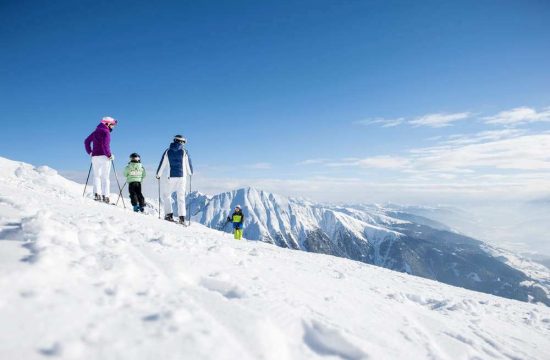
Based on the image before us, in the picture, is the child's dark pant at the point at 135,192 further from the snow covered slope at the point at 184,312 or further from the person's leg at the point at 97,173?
the snow covered slope at the point at 184,312

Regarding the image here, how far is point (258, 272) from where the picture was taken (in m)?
5.75

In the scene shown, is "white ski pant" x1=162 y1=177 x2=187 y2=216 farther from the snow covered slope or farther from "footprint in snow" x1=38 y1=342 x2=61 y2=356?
"footprint in snow" x1=38 y1=342 x2=61 y2=356

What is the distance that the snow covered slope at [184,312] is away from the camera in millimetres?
2619

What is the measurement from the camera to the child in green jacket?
1631 centimetres

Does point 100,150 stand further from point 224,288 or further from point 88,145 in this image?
point 224,288

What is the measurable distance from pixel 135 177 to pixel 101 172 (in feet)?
6.64

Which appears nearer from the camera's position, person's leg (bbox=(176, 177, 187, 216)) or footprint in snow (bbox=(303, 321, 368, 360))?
footprint in snow (bbox=(303, 321, 368, 360))

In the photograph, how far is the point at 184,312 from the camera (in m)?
3.19

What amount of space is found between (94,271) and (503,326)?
7613 millimetres

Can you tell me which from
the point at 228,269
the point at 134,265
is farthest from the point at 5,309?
the point at 228,269

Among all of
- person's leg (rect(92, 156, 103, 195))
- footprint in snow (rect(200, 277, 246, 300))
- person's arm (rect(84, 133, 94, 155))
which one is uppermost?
person's arm (rect(84, 133, 94, 155))

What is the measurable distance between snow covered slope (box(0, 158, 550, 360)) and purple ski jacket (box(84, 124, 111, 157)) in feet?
25.9

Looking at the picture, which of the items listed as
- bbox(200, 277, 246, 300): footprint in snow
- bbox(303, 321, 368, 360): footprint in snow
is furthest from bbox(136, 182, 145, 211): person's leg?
bbox(303, 321, 368, 360): footprint in snow

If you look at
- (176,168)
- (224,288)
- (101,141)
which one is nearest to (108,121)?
(101,141)
